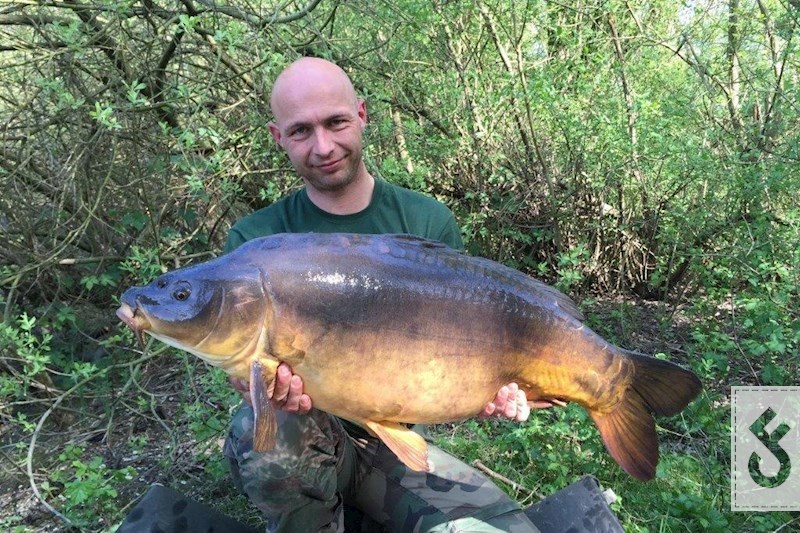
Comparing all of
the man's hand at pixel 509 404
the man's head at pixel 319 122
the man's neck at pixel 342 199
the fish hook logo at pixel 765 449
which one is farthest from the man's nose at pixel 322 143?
the fish hook logo at pixel 765 449

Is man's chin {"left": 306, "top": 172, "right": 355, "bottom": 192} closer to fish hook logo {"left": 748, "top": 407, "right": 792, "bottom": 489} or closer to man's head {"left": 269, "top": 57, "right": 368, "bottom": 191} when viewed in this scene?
man's head {"left": 269, "top": 57, "right": 368, "bottom": 191}

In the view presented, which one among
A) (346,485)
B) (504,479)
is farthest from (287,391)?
(504,479)

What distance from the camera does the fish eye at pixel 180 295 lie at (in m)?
1.27

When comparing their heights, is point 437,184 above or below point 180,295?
above

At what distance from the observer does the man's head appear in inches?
72.3

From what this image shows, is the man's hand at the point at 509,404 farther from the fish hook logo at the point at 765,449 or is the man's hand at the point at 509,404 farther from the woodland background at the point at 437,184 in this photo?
the fish hook logo at the point at 765,449

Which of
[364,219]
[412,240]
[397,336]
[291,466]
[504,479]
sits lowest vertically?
[504,479]

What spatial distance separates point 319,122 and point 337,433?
0.90m

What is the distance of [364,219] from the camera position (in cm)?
196

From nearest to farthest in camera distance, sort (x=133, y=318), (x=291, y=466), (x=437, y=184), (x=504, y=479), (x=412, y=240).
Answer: (x=133, y=318) < (x=412, y=240) < (x=291, y=466) < (x=504, y=479) < (x=437, y=184)

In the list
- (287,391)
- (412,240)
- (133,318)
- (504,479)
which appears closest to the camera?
(133,318)

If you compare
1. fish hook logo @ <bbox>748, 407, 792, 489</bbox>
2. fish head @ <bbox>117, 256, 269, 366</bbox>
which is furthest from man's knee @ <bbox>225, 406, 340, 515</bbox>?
fish hook logo @ <bbox>748, 407, 792, 489</bbox>

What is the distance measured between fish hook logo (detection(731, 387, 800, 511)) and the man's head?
5.65ft

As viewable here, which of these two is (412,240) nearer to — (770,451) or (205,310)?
(205,310)
